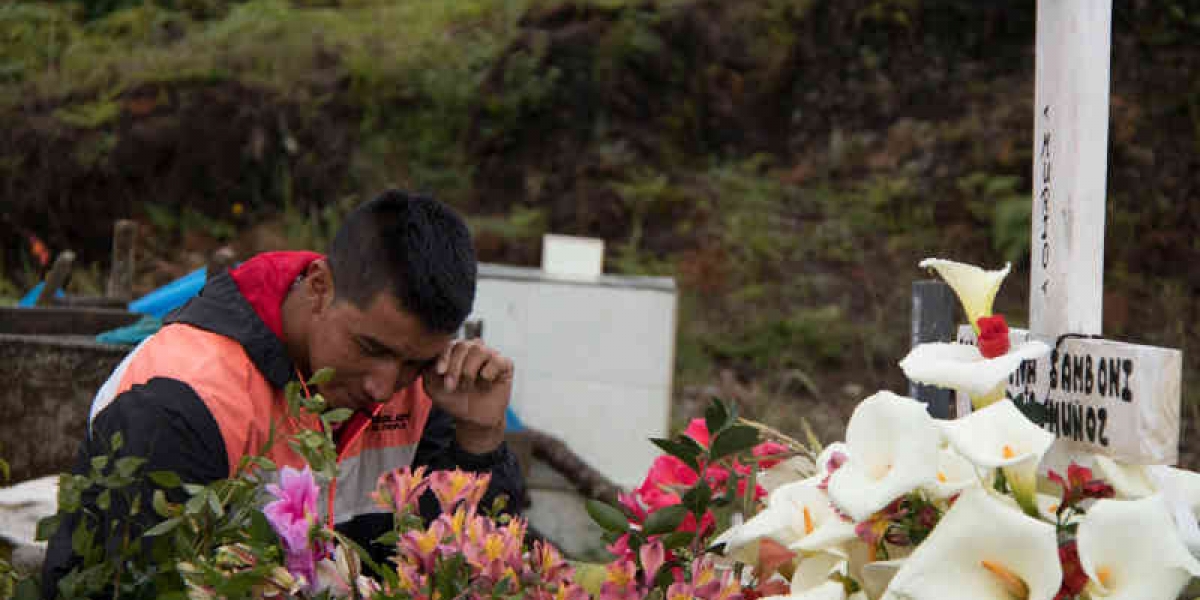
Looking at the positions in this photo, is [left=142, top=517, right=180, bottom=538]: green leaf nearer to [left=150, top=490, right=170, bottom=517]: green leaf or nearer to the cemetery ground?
[left=150, top=490, right=170, bottom=517]: green leaf

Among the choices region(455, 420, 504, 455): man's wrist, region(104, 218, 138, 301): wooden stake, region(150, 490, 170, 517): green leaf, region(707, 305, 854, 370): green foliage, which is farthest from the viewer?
region(707, 305, 854, 370): green foliage

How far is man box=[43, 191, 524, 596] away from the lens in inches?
74.8

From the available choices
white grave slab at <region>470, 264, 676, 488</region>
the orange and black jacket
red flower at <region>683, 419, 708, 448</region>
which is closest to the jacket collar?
the orange and black jacket

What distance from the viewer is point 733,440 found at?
96 cm

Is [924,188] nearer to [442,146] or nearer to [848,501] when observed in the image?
[442,146]

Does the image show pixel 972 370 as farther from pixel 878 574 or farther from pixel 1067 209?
pixel 1067 209

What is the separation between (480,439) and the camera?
2334 mm

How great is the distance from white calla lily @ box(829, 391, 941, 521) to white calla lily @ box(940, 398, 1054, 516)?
0.07 feet

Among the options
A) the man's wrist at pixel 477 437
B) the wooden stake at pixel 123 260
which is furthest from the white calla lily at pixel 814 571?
the wooden stake at pixel 123 260

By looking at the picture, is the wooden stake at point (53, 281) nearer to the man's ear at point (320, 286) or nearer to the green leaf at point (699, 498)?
the man's ear at point (320, 286)

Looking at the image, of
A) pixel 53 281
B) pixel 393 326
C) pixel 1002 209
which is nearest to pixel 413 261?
pixel 393 326

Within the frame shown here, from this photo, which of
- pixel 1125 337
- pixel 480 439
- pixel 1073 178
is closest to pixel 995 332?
pixel 1073 178

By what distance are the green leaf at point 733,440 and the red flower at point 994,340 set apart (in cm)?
21

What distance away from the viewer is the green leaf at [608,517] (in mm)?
966
